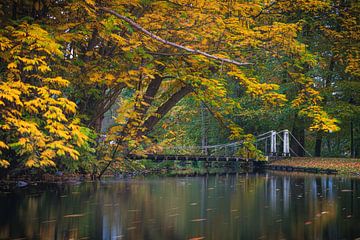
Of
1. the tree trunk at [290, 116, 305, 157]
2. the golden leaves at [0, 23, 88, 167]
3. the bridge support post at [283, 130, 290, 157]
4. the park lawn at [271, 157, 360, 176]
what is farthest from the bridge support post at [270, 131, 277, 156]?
the golden leaves at [0, 23, 88, 167]

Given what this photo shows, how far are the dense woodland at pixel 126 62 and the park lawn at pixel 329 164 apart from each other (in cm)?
180

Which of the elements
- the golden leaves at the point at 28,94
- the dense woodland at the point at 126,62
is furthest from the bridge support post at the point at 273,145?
the golden leaves at the point at 28,94

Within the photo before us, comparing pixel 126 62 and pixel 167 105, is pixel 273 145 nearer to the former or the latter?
pixel 167 105

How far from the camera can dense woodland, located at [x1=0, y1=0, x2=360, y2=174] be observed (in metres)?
6.93

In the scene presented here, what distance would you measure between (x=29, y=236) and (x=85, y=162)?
7.01m

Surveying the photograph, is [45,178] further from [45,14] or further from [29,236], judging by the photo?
[29,236]

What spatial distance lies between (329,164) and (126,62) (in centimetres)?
1037

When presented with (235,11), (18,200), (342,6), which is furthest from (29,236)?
(342,6)

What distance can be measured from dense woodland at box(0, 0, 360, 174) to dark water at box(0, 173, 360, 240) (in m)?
0.81

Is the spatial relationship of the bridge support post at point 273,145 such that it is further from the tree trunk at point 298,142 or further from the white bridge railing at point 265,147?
the tree trunk at point 298,142

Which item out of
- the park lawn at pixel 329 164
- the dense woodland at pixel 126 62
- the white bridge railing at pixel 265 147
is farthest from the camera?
the white bridge railing at pixel 265 147

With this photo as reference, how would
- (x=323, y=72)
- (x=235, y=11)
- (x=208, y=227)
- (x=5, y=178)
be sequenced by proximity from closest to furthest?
1. (x=208, y=227)
2. (x=5, y=178)
3. (x=235, y=11)
4. (x=323, y=72)

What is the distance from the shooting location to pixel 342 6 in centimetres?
1529

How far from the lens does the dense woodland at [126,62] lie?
22.7 ft
